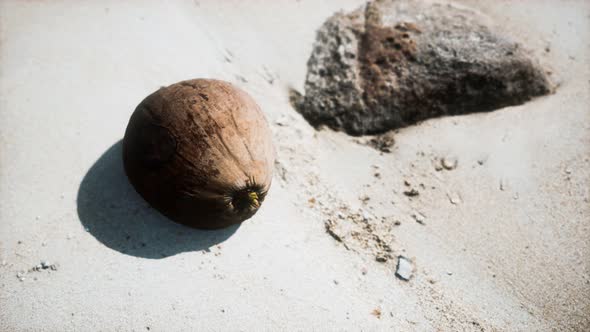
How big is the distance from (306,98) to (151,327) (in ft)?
6.69

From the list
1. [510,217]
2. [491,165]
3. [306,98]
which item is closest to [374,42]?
[306,98]

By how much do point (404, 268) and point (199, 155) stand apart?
1444 mm

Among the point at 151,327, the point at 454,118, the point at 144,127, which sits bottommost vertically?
the point at 151,327

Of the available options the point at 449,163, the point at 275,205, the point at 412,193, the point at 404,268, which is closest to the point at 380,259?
the point at 404,268

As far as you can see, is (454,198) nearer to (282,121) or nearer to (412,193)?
(412,193)

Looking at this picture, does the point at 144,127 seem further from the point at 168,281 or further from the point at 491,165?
the point at 491,165

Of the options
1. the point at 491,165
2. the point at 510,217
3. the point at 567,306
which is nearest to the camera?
the point at 567,306

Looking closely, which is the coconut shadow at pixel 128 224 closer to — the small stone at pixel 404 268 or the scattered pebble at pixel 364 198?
the scattered pebble at pixel 364 198

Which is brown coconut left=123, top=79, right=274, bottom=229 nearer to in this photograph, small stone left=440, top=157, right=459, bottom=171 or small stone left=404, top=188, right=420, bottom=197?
small stone left=404, top=188, right=420, bottom=197

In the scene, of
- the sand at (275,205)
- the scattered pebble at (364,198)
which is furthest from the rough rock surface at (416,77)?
the scattered pebble at (364,198)

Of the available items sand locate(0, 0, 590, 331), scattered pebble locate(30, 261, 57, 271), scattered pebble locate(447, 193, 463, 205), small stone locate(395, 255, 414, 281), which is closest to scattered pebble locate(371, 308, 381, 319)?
sand locate(0, 0, 590, 331)

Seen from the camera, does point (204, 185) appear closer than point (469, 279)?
Yes

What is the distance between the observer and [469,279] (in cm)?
263

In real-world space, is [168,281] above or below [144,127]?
below
